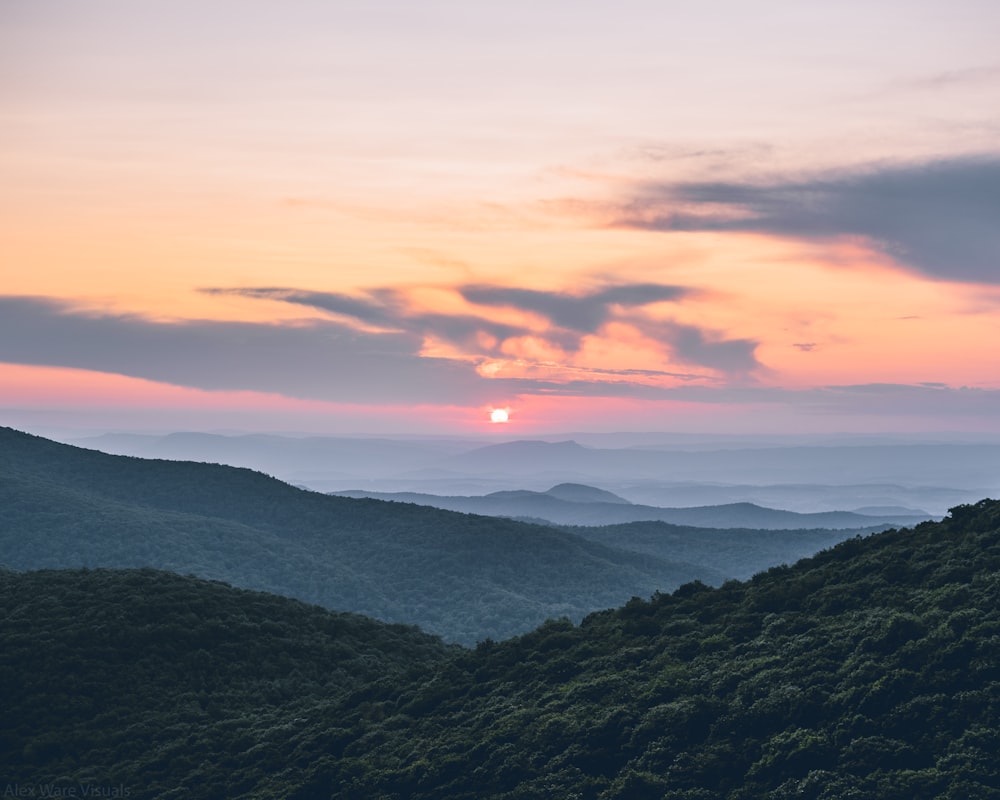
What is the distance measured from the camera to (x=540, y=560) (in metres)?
194

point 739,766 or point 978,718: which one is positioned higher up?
point 978,718

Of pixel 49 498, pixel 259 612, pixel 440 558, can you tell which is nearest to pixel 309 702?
pixel 259 612

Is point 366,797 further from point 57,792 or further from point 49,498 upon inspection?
point 49,498

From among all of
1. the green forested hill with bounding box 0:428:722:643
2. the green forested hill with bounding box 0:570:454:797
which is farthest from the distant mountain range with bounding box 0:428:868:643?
the green forested hill with bounding box 0:570:454:797

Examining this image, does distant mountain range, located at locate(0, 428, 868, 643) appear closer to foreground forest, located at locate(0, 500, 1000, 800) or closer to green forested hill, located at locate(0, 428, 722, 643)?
green forested hill, located at locate(0, 428, 722, 643)

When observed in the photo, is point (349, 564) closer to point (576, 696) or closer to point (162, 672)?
point (162, 672)

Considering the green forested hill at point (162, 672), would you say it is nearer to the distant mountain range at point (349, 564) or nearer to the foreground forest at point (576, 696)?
the foreground forest at point (576, 696)

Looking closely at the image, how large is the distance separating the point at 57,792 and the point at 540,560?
152139 millimetres

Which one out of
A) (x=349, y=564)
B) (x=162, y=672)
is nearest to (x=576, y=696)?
(x=162, y=672)

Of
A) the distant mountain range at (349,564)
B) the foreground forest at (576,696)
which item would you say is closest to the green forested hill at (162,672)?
the foreground forest at (576,696)

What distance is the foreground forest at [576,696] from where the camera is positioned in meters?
31.8

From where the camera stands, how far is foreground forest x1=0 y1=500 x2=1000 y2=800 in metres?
31.8

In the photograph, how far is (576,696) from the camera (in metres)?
44.0

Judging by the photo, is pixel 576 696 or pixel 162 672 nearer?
pixel 576 696
